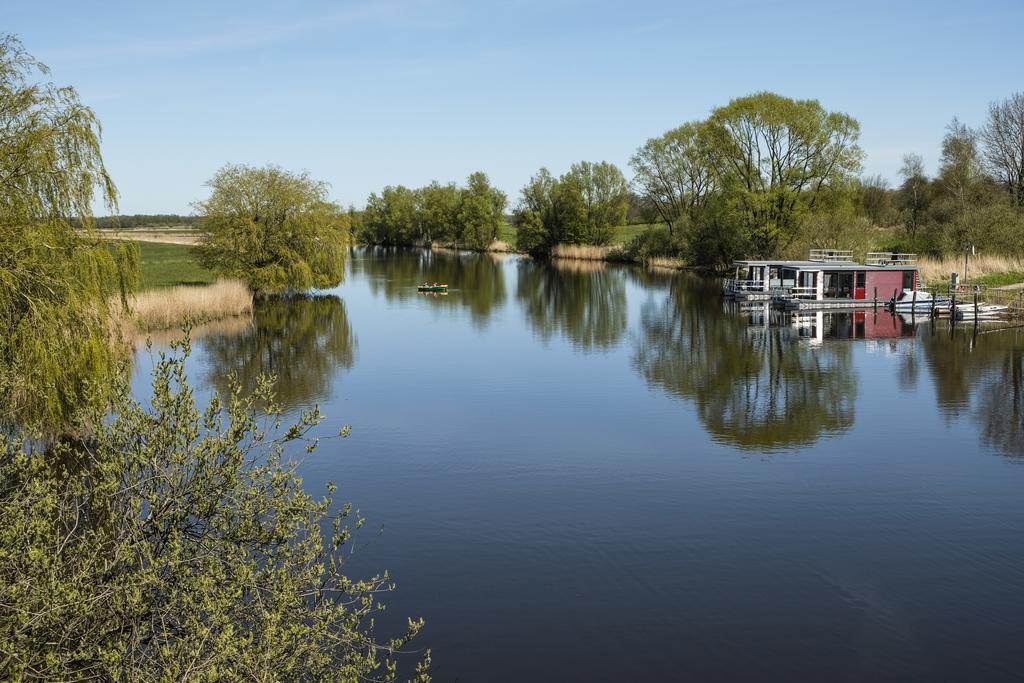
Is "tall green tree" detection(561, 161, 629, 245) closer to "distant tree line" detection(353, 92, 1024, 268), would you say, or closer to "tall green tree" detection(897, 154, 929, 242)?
"distant tree line" detection(353, 92, 1024, 268)

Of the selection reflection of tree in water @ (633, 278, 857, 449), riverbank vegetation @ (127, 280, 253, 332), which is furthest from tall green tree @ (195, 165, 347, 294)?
reflection of tree in water @ (633, 278, 857, 449)

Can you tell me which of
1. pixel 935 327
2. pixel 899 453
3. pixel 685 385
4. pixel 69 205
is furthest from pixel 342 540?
pixel 935 327

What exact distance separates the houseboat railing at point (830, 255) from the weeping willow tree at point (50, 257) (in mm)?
50060

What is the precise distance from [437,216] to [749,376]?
107 metres

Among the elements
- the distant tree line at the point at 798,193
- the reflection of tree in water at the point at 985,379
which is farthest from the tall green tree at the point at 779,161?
the reflection of tree in water at the point at 985,379

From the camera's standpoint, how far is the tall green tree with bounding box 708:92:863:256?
68938 mm

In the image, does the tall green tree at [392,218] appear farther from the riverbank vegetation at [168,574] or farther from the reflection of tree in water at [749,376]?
the riverbank vegetation at [168,574]

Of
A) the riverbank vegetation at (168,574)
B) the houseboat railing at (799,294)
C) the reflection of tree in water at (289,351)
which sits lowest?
the reflection of tree in water at (289,351)

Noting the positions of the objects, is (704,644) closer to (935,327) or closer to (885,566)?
(885,566)

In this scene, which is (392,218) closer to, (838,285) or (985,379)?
(838,285)

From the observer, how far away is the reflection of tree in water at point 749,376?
83.0 ft

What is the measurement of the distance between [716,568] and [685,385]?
52.3ft

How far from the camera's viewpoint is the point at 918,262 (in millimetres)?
63219

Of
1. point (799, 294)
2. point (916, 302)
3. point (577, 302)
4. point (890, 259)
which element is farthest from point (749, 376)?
point (890, 259)
